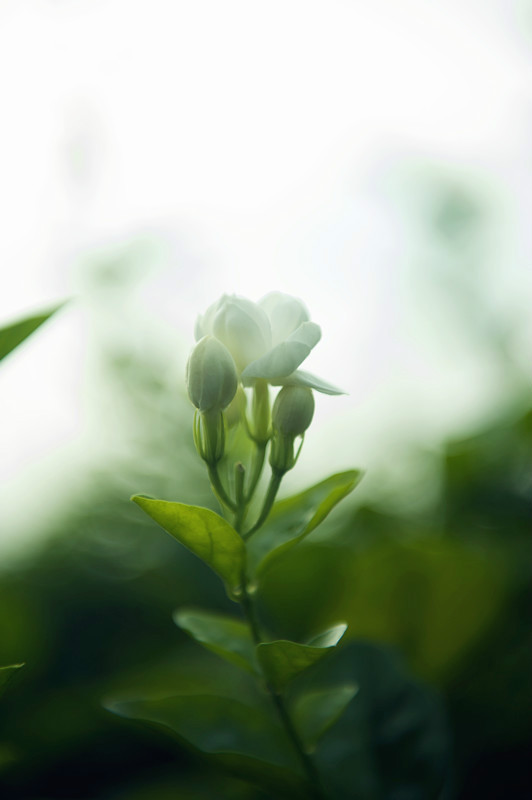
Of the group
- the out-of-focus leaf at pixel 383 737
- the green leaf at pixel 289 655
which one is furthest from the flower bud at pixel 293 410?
the out-of-focus leaf at pixel 383 737

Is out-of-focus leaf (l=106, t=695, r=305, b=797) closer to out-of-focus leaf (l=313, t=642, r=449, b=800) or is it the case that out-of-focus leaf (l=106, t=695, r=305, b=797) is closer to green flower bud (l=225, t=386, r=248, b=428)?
out-of-focus leaf (l=313, t=642, r=449, b=800)

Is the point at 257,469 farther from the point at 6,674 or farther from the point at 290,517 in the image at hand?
the point at 6,674

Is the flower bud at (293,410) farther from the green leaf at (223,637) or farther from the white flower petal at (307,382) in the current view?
the green leaf at (223,637)

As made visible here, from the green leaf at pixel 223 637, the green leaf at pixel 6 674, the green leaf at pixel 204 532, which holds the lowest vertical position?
the green leaf at pixel 223 637

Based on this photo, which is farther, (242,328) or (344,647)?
(344,647)

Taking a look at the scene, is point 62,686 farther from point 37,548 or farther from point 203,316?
point 203,316

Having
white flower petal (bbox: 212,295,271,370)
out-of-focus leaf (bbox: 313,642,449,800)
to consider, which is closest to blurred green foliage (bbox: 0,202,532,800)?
out-of-focus leaf (bbox: 313,642,449,800)

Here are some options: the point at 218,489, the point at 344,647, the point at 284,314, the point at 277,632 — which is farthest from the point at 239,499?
the point at 277,632
